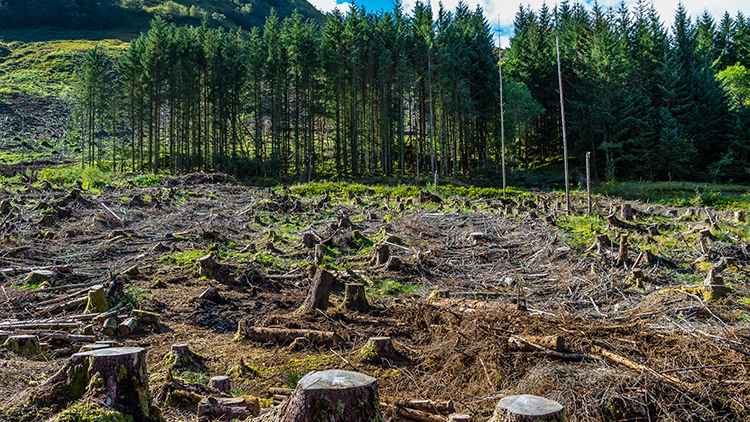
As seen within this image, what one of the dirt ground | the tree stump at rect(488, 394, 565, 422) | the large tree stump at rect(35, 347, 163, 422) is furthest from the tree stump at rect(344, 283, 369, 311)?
the tree stump at rect(488, 394, 565, 422)

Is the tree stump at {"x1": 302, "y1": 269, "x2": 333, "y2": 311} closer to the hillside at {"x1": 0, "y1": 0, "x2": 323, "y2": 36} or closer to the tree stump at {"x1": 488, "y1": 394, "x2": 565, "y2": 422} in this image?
the tree stump at {"x1": 488, "y1": 394, "x2": 565, "y2": 422}

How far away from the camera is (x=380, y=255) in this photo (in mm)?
9125

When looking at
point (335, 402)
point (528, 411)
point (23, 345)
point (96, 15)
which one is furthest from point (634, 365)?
point (96, 15)

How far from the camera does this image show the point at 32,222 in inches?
417

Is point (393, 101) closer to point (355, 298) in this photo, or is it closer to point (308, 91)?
point (308, 91)

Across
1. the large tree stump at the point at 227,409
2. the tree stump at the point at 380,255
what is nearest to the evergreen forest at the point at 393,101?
the tree stump at the point at 380,255

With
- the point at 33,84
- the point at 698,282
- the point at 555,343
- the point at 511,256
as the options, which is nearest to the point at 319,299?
the point at 555,343

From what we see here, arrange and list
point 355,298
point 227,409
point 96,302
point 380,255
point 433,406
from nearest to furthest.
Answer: point 227,409, point 433,406, point 96,302, point 355,298, point 380,255

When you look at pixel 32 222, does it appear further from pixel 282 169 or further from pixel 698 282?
pixel 282 169

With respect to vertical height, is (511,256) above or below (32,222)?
below

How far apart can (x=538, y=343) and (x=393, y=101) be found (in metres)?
32.2

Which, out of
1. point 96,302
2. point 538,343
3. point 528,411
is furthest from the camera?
point 96,302

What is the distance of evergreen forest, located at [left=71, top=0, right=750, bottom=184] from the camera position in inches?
1299

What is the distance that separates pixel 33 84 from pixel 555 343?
65596mm
